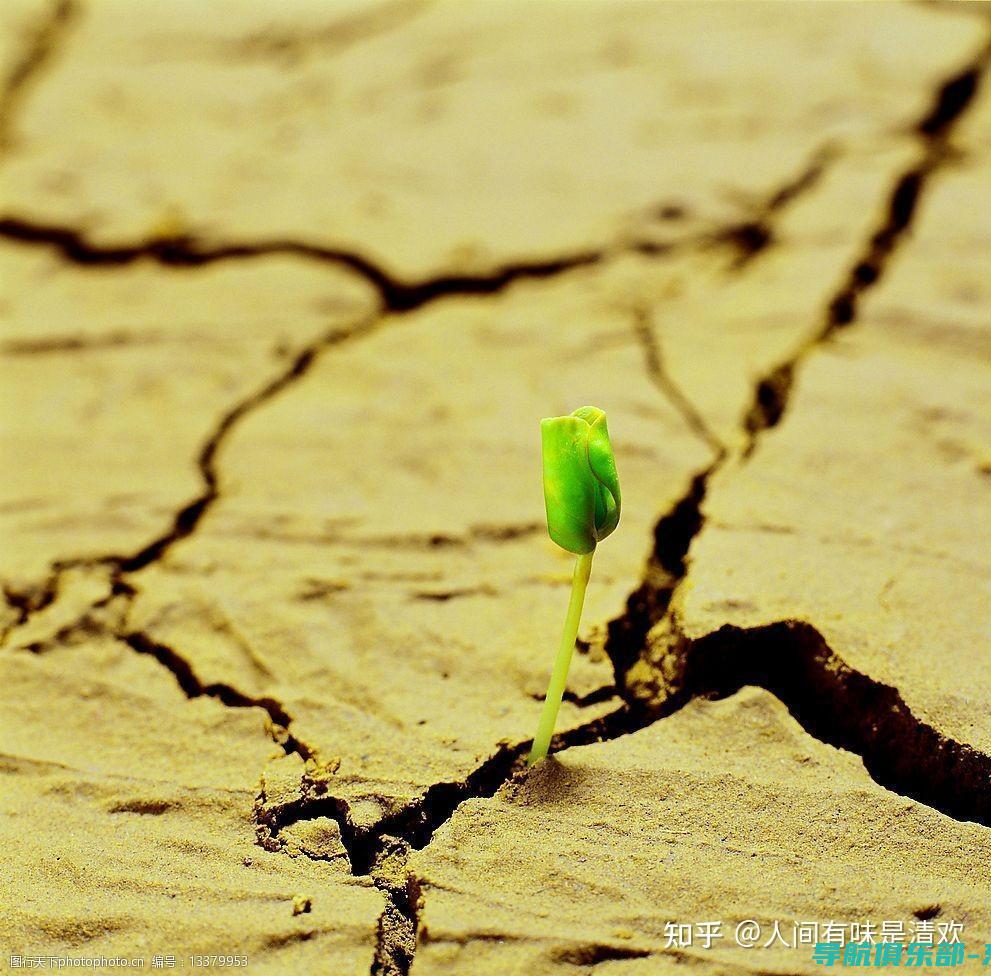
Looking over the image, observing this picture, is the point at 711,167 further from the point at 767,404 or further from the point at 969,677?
the point at 969,677

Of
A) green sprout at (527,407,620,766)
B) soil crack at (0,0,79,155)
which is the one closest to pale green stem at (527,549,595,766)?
green sprout at (527,407,620,766)

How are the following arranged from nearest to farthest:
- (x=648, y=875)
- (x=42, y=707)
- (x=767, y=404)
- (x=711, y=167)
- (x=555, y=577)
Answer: (x=648, y=875)
(x=42, y=707)
(x=555, y=577)
(x=767, y=404)
(x=711, y=167)

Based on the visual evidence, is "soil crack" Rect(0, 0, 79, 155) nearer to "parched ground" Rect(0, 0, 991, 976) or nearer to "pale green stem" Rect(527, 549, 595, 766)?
"parched ground" Rect(0, 0, 991, 976)

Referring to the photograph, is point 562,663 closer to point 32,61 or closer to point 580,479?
point 580,479

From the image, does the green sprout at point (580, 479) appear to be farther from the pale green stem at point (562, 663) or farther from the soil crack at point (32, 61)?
the soil crack at point (32, 61)

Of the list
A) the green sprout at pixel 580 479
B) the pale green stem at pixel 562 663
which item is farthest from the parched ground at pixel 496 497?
the green sprout at pixel 580 479

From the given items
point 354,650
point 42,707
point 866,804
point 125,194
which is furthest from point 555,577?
point 125,194
